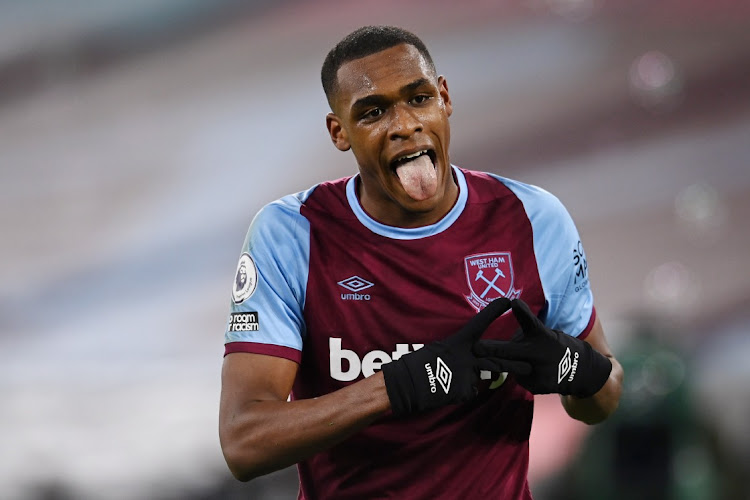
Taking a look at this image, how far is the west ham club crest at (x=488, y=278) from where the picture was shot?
224 cm

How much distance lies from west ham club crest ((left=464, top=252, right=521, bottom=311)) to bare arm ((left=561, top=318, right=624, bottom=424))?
29cm

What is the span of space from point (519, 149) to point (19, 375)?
2.45 m

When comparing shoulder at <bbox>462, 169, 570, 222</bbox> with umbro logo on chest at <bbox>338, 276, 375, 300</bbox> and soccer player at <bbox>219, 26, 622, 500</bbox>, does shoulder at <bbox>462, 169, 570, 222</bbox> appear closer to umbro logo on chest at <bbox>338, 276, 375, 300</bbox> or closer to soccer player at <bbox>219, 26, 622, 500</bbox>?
soccer player at <bbox>219, 26, 622, 500</bbox>

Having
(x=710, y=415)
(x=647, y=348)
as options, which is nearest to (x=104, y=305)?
(x=647, y=348)

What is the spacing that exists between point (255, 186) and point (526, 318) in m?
2.67

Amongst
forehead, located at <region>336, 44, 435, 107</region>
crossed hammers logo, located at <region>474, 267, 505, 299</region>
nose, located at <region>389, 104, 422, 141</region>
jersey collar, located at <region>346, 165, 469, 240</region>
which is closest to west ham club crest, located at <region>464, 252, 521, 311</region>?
crossed hammers logo, located at <region>474, 267, 505, 299</region>

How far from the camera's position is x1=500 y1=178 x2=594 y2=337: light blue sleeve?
2.32 meters

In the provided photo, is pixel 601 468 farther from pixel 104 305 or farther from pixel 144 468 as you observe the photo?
pixel 104 305

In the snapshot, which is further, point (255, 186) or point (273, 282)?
point (255, 186)

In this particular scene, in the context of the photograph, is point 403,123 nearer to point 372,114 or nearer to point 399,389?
point 372,114

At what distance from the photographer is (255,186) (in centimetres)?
452

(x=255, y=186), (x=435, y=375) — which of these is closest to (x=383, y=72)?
(x=435, y=375)

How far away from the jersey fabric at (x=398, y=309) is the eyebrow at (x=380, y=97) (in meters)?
0.24

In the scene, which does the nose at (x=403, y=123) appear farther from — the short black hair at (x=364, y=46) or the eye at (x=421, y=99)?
the short black hair at (x=364, y=46)
